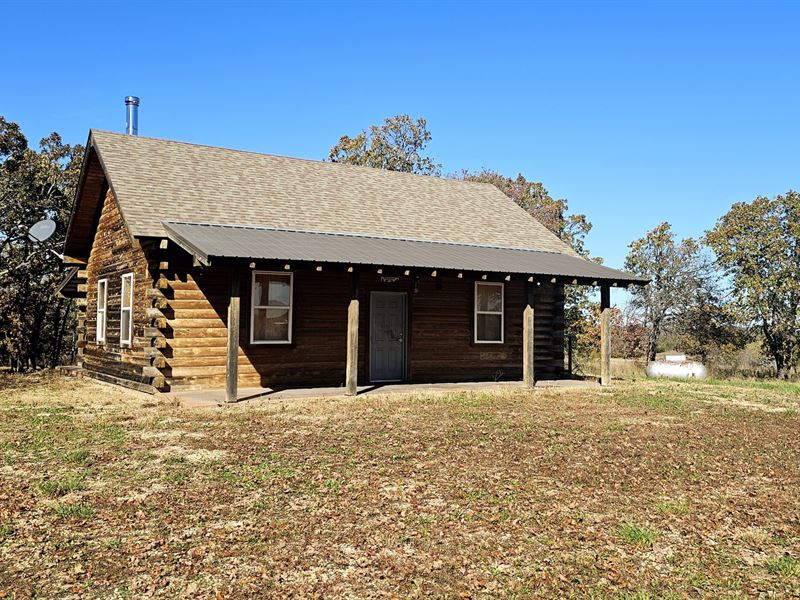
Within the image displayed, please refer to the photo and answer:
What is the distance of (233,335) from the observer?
12938 millimetres

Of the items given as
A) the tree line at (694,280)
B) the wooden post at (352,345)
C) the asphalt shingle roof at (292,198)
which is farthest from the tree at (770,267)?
the wooden post at (352,345)

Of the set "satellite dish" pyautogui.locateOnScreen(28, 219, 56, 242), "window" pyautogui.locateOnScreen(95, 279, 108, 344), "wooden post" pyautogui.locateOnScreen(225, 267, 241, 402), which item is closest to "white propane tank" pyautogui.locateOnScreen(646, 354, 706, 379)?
"wooden post" pyautogui.locateOnScreen(225, 267, 241, 402)

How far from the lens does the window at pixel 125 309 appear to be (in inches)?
644

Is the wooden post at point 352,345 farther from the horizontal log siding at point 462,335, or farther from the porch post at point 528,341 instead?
the porch post at point 528,341

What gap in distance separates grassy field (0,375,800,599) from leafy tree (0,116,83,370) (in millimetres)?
12238

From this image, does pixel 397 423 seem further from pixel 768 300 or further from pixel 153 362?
pixel 768 300

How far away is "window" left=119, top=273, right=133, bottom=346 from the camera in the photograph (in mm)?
16359

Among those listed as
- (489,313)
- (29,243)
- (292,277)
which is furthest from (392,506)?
(29,243)

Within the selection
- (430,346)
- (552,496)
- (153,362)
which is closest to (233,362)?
(153,362)

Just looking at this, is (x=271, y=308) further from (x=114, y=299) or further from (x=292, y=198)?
(x=114, y=299)

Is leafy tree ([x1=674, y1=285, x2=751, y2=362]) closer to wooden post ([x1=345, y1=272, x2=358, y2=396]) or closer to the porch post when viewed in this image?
the porch post

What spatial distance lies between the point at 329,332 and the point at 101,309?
666 centimetres

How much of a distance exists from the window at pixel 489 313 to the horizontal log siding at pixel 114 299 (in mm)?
8399

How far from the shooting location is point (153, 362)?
47.7 ft
